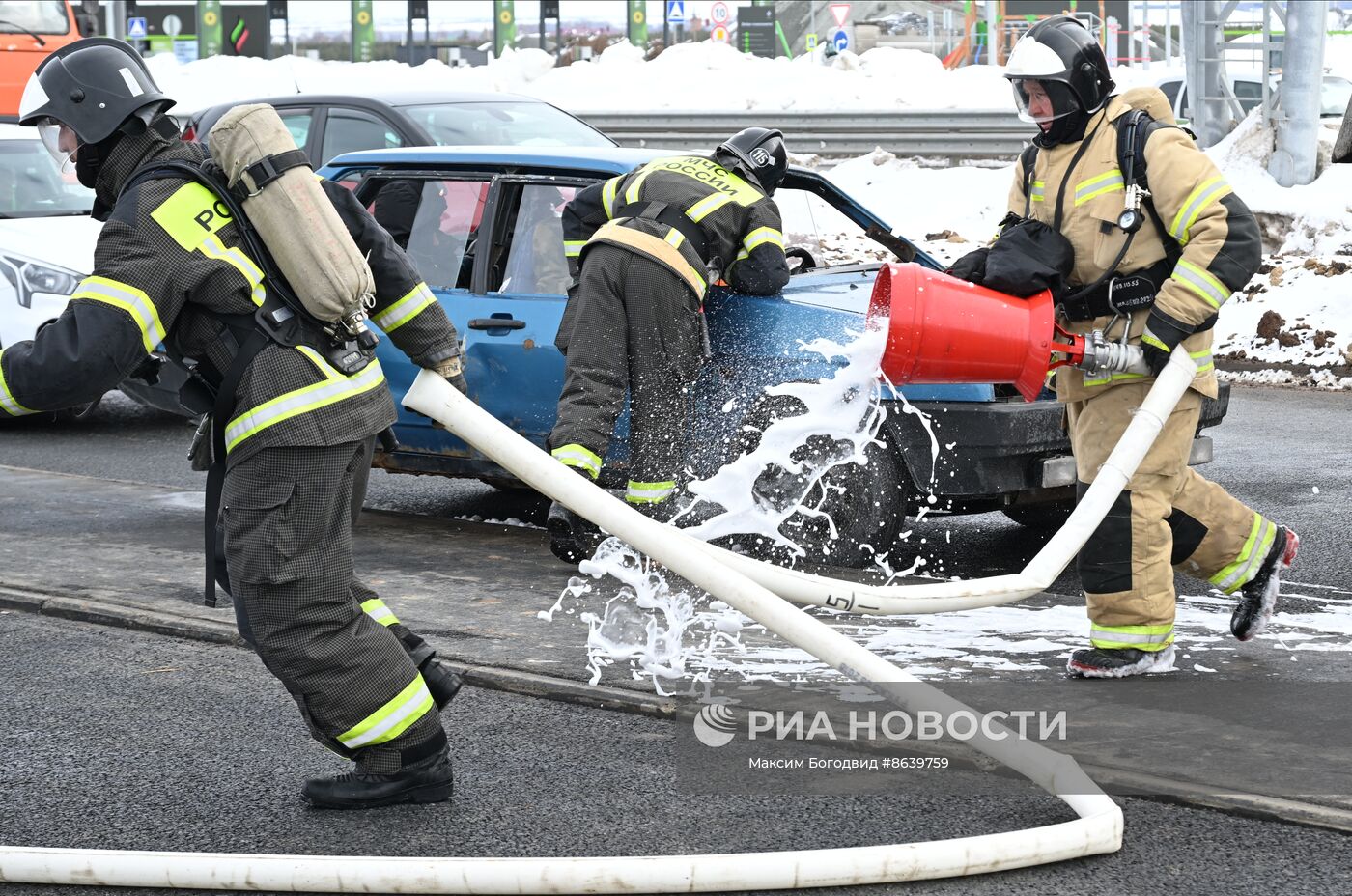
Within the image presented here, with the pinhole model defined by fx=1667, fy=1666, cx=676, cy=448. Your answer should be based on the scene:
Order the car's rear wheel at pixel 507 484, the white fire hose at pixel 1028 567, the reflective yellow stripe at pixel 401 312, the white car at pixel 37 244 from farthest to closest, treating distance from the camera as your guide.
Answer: the white car at pixel 37 244 → the car's rear wheel at pixel 507 484 → the white fire hose at pixel 1028 567 → the reflective yellow stripe at pixel 401 312

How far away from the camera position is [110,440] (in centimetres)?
1024

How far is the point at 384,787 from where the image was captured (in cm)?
400

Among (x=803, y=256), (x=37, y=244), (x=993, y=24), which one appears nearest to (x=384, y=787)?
(x=803, y=256)

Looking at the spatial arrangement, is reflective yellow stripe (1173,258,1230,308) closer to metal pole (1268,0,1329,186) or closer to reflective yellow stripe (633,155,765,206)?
reflective yellow stripe (633,155,765,206)

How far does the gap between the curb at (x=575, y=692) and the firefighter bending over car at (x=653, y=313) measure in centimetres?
104

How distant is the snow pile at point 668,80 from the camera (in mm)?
25328

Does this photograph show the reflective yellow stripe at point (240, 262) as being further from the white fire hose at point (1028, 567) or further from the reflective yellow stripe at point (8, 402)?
the white fire hose at point (1028, 567)

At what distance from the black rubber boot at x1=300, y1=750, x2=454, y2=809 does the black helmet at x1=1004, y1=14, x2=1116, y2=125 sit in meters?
2.56

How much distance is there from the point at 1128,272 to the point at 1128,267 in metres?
0.01

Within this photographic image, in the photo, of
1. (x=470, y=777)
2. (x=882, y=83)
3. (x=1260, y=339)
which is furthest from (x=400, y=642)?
(x=882, y=83)

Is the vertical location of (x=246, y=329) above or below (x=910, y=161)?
below

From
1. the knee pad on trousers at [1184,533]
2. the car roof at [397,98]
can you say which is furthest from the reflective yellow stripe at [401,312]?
the car roof at [397,98]

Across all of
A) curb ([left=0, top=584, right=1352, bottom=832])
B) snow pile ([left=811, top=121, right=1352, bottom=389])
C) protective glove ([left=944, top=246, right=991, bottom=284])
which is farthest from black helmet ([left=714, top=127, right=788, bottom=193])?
snow pile ([left=811, top=121, right=1352, bottom=389])

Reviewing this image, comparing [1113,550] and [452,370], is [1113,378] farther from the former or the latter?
[452,370]
